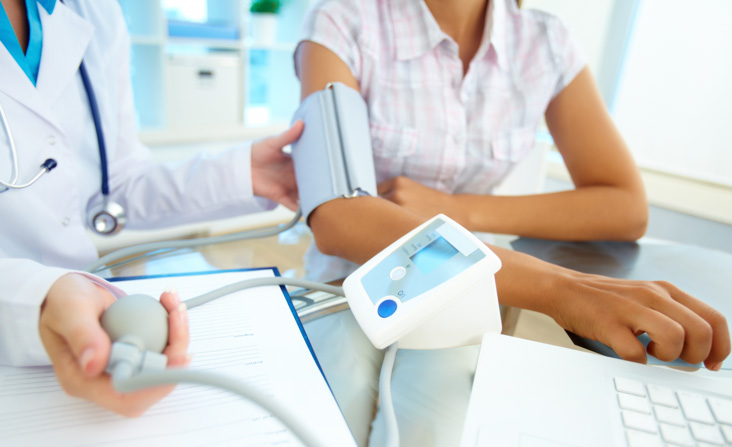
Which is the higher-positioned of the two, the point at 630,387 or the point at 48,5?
the point at 48,5

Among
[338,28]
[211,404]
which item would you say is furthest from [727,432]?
[338,28]

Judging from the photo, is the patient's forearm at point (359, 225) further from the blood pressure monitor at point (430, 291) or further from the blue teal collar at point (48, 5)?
the blue teal collar at point (48, 5)

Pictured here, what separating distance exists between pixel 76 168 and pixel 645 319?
70 cm

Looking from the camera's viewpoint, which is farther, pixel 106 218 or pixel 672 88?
pixel 672 88

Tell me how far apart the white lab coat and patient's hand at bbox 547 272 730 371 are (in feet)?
1.48

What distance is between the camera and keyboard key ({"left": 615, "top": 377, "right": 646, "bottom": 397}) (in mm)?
346

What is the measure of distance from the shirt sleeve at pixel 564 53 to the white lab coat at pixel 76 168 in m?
0.61

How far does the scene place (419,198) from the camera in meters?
0.75

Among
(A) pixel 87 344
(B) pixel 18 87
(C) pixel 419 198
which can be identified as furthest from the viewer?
(C) pixel 419 198

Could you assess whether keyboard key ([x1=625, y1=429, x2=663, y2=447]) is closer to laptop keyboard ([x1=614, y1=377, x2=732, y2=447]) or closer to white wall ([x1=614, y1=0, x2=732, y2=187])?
laptop keyboard ([x1=614, y1=377, x2=732, y2=447])

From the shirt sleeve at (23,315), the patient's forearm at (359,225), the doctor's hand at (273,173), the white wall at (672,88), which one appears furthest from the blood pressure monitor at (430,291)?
the white wall at (672,88)

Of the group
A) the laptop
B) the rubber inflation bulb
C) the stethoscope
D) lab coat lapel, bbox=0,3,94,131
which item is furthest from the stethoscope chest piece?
the laptop

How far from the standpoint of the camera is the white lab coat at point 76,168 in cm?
52

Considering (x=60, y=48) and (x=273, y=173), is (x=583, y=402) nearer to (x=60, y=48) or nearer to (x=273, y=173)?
(x=273, y=173)
